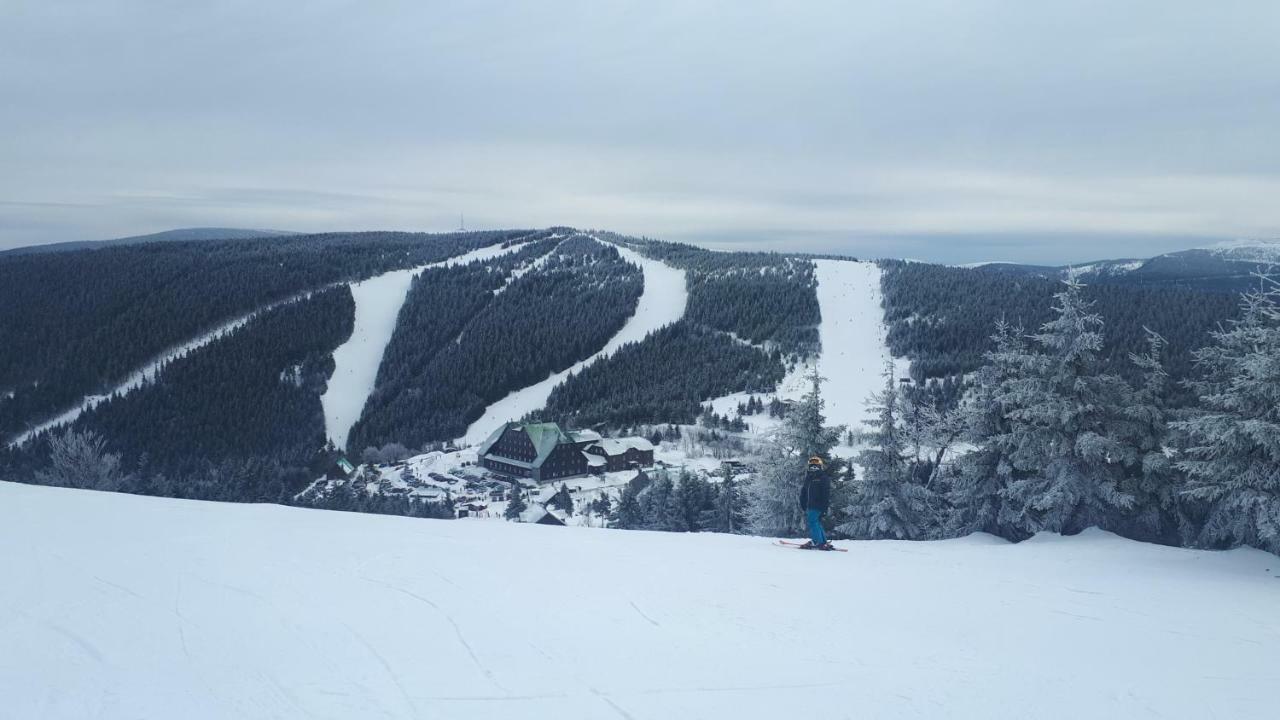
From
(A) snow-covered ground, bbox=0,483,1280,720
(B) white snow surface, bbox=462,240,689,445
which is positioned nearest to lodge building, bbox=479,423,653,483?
(B) white snow surface, bbox=462,240,689,445

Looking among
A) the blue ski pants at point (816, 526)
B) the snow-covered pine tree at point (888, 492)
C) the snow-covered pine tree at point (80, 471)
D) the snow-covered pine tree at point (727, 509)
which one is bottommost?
the snow-covered pine tree at point (727, 509)

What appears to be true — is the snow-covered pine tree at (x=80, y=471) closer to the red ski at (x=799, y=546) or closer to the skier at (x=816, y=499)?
the red ski at (x=799, y=546)

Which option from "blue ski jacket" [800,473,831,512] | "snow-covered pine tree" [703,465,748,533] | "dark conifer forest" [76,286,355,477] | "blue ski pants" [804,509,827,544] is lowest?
"dark conifer forest" [76,286,355,477]

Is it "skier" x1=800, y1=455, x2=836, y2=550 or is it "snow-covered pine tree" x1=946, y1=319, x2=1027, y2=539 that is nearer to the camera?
"skier" x1=800, y1=455, x2=836, y2=550

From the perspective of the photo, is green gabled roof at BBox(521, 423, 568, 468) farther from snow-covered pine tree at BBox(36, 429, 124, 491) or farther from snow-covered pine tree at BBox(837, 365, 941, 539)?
snow-covered pine tree at BBox(837, 365, 941, 539)

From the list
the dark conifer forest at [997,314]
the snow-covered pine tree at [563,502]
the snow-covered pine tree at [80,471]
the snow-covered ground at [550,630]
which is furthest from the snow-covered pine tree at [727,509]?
the dark conifer forest at [997,314]

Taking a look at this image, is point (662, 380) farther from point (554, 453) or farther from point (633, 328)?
point (554, 453)
